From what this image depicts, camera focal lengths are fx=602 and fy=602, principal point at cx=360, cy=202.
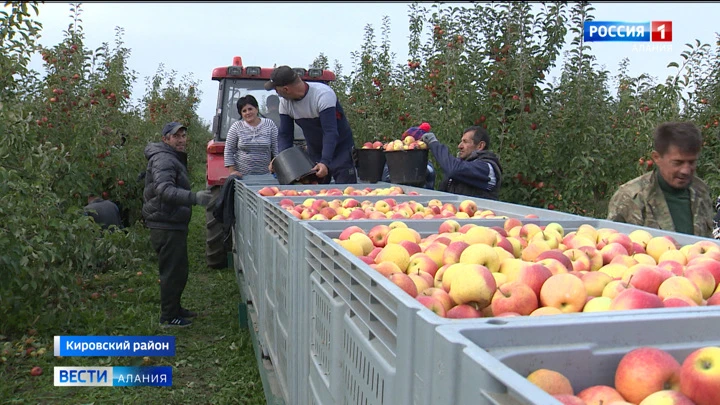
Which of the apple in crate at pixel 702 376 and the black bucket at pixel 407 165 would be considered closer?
the apple in crate at pixel 702 376

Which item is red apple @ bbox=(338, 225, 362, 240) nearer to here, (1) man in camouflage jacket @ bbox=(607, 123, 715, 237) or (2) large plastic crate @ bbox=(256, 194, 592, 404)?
(2) large plastic crate @ bbox=(256, 194, 592, 404)

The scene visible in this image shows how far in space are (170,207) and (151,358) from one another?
1.26 meters

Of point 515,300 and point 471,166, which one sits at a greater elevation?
point 471,166

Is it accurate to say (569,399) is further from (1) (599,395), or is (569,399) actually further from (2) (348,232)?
(2) (348,232)

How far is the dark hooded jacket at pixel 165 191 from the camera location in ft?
16.2

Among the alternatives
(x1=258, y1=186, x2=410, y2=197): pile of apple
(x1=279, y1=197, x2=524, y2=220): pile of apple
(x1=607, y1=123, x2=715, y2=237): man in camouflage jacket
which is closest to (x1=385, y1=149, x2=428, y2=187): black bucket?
(x1=258, y1=186, x2=410, y2=197): pile of apple

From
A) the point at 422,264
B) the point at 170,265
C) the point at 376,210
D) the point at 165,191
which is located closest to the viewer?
the point at 422,264

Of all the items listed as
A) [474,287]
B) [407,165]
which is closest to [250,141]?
[407,165]

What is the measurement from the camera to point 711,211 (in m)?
3.24

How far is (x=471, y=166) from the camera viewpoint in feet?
15.2

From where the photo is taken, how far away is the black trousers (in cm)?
518

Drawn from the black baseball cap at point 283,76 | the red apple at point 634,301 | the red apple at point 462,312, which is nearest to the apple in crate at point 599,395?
the red apple at point 634,301

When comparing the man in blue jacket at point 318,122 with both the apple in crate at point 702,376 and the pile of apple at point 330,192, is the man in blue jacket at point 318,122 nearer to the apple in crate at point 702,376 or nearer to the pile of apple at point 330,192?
the pile of apple at point 330,192

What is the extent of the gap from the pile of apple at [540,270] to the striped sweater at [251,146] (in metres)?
4.15
